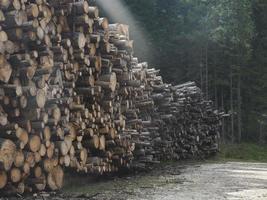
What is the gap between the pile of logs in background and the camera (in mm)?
7168

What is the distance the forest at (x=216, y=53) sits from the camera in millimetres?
32344

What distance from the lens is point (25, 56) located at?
7.36 meters

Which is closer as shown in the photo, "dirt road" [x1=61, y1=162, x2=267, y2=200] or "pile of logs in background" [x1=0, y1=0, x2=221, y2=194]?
"pile of logs in background" [x1=0, y1=0, x2=221, y2=194]

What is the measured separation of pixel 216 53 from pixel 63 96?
26.0 metres

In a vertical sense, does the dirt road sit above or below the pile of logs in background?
below

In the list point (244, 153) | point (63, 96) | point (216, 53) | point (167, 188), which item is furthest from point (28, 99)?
point (216, 53)

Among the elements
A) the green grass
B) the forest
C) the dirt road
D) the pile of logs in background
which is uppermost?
the forest

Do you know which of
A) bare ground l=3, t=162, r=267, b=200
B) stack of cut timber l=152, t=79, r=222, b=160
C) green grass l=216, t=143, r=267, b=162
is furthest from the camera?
green grass l=216, t=143, r=267, b=162

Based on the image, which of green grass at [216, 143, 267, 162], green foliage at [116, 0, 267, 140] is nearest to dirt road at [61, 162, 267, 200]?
green grass at [216, 143, 267, 162]

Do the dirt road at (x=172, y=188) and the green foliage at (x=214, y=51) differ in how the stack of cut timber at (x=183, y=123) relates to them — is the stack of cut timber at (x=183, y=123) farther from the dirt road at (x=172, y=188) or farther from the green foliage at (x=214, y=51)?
the green foliage at (x=214, y=51)

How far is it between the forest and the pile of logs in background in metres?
19.9

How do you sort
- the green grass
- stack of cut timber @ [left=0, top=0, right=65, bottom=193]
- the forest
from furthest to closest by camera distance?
the forest
the green grass
stack of cut timber @ [left=0, top=0, right=65, bottom=193]

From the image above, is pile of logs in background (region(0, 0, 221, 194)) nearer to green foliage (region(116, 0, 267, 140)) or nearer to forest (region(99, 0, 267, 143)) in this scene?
forest (region(99, 0, 267, 143))

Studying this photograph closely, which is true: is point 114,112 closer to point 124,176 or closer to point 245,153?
point 124,176
